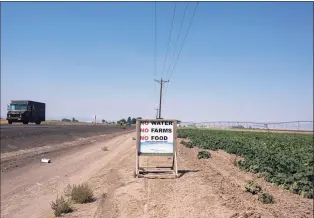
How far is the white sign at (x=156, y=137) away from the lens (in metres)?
12.8

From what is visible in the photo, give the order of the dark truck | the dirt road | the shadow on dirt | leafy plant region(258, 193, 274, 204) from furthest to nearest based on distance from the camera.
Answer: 1. the dark truck
2. the shadow on dirt
3. leafy plant region(258, 193, 274, 204)
4. the dirt road

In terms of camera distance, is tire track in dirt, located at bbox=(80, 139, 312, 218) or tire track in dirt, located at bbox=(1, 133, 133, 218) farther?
tire track in dirt, located at bbox=(1, 133, 133, 218)

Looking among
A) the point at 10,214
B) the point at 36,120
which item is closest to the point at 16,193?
the point at 10,214

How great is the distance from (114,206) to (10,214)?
423 cm

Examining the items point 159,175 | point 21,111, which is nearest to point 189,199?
point 159,175

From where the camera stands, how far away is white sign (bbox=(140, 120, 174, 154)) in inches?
503

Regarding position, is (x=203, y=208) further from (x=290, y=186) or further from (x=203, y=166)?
(x=203, y=166)

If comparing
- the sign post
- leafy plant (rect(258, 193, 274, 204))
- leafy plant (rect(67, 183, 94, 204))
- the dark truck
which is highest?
the dark truck

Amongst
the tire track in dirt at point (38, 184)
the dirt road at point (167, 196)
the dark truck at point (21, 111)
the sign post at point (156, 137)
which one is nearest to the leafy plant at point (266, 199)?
the dirt road at point (167, 196)

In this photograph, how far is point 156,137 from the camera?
42.1 ft

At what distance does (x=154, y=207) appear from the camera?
8609 millimetres

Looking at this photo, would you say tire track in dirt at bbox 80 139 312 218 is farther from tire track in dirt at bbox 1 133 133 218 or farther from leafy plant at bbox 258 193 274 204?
tire track in dirt at bbox 1 133 133 218

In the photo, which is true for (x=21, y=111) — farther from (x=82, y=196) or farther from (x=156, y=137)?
(x=82, y=196)

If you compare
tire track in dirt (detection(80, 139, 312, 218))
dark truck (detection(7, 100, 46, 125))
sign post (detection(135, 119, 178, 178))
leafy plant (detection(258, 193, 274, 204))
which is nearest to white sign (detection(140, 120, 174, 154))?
sign post (detection(135, 119, 178, 178))
